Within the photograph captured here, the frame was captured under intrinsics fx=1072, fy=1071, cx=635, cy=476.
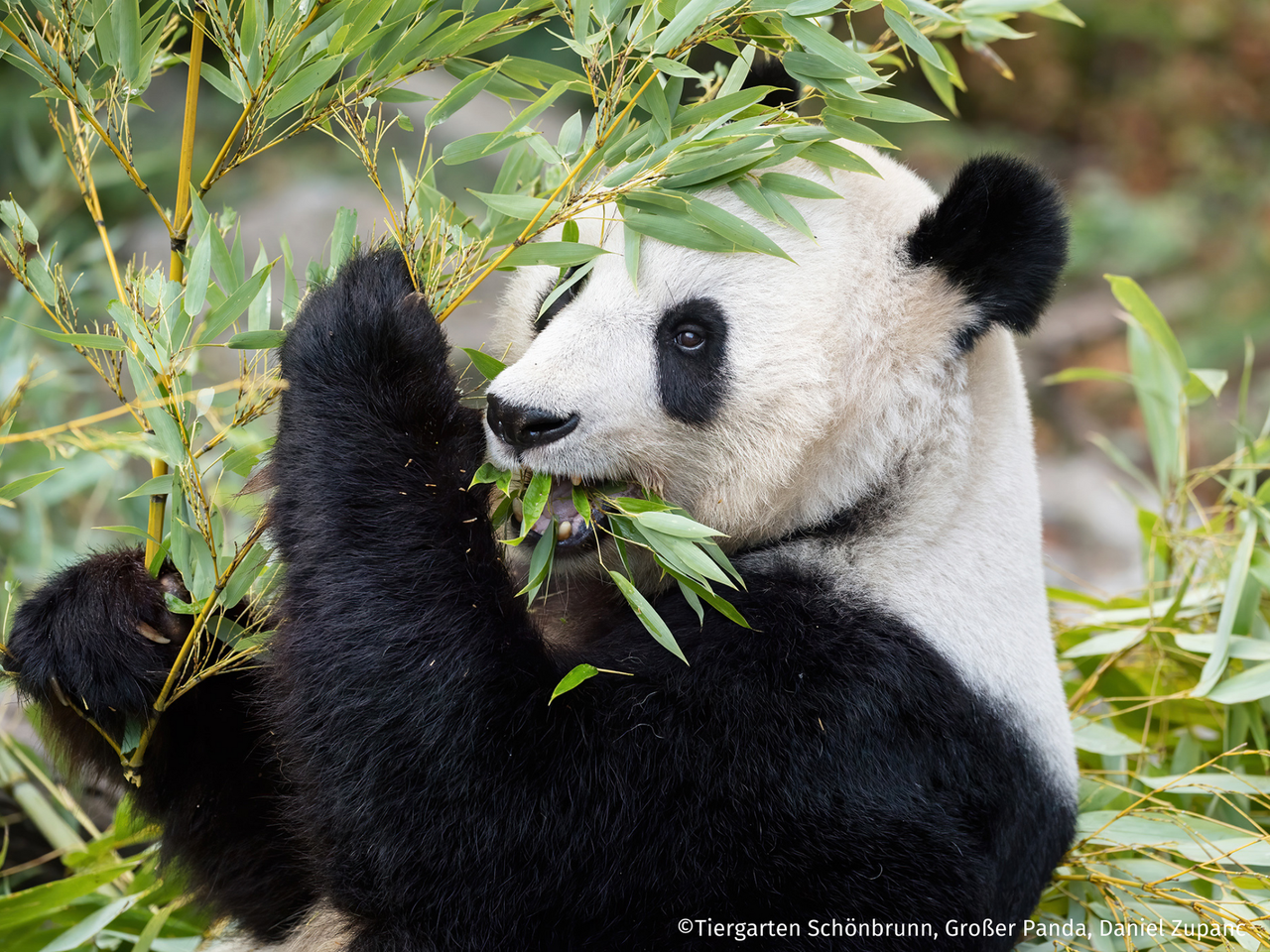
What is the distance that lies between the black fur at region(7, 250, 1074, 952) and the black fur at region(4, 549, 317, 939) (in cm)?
10

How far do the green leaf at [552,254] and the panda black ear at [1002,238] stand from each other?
0.84 metres

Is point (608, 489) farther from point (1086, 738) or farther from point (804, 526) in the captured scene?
point (1086, 738)

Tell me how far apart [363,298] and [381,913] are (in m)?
1.27

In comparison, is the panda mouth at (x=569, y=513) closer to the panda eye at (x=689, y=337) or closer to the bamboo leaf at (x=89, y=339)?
the panda eye at (x=689, y=337)

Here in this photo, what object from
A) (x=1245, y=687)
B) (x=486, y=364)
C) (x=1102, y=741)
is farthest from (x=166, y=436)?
(x=1245, y=687)

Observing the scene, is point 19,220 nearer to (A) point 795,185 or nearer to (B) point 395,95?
(B) point 395,95

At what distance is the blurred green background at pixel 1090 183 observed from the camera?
8.41 meters

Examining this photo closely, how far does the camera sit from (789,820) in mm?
2215

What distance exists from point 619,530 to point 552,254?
2.00 ft

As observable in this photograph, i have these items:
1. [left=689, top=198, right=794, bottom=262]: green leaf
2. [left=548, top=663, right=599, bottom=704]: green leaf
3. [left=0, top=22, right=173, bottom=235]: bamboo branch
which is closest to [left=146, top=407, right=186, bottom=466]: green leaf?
[left=0, top=22, right=173, bottom=235]: bamboo branch

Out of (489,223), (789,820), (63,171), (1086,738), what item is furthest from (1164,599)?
(63,171)

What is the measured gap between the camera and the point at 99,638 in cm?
228

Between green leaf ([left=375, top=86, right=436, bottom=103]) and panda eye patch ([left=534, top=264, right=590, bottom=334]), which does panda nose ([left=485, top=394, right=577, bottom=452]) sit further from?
green leaf ([left=375, top=86, right=436, bottom=103])

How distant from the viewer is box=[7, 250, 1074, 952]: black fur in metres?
2.12
